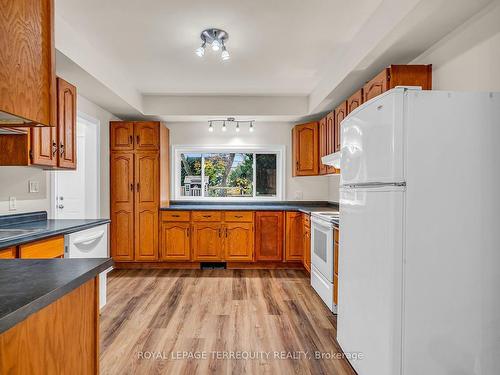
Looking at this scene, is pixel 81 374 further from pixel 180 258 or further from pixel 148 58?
pixel 180 258

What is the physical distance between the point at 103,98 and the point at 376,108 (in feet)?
10.4

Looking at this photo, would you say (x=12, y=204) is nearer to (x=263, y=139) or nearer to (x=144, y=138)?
(x=144, y=138)

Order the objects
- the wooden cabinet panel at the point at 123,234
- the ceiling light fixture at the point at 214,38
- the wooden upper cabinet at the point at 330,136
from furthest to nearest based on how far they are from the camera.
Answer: the wooden cabinet panel at the point at 123,234, the wooden upper cabinet at the point at 330,136, the ceiling light fixture at the point at 214,38

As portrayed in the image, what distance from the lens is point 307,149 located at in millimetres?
4410

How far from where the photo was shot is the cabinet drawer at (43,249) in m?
1.80

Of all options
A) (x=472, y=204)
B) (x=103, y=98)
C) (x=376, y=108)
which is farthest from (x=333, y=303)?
(x=103, y=98)

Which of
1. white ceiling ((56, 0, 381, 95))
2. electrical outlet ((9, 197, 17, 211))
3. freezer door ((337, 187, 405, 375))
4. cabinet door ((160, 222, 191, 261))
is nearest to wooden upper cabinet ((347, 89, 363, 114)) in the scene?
white ceiling ((56, 0, 381, 95))

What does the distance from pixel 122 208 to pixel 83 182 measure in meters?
0.61

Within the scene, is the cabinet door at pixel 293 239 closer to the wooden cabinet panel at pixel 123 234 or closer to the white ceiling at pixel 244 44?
the white ceiling at pixel 244 44

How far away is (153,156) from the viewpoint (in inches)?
168

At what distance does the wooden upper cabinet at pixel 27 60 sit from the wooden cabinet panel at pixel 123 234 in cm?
336

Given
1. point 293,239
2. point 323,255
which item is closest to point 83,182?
point 293,239

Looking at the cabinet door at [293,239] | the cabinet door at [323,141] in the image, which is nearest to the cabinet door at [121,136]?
the cabinet door at [293,239]

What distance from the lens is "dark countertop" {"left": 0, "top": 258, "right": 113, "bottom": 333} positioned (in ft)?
2.45
